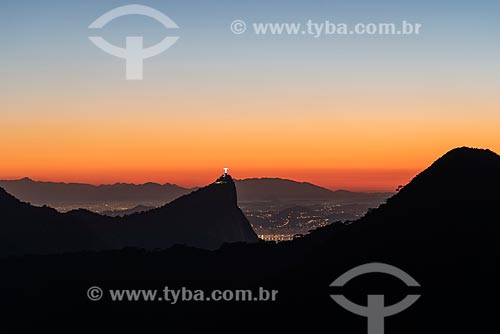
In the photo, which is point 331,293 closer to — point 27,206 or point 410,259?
point 410,259

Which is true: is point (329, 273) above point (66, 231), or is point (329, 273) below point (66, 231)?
below

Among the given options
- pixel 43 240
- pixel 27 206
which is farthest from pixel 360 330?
pixel 27 206

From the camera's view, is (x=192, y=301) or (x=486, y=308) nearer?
(x=486, y=308)

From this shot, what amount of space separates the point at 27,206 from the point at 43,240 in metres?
17.4

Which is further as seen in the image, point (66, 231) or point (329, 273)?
point (66, 231)

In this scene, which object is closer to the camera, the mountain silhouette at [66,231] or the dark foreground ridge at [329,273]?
the dark foreground ridge at [329,273]

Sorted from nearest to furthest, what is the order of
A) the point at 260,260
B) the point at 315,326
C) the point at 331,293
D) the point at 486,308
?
the point at 486,308, the point at 315,326, the point at 331,293, the point at 260,260

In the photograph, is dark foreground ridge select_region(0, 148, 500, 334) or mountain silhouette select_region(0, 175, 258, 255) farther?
mountain silhouette select_region(0, 175, 258, 255)

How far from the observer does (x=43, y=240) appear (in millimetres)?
140875

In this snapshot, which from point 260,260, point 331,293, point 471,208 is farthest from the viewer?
point 260,260

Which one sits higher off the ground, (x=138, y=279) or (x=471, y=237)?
(x=471, y=237)

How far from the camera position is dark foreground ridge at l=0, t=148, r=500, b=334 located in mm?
53781

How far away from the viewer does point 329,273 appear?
64.2 meters

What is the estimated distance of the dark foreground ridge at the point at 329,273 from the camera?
5378 centimetres
